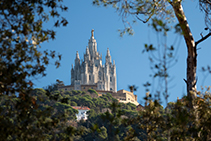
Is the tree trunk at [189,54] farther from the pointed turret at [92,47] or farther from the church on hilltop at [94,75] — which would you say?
the pointed turret at [92,47]

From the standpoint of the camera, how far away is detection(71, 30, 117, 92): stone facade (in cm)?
9500

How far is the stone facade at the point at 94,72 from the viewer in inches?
3740

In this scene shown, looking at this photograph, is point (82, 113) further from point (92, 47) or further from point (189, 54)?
point (189, 54)

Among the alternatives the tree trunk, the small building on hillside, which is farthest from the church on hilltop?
the tree trunk

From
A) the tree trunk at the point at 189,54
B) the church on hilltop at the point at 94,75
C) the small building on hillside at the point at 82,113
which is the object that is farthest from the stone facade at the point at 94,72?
the tree trunk at the point at 189,54

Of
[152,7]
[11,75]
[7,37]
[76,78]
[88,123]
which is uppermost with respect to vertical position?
[76,78]

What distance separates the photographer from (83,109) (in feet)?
249

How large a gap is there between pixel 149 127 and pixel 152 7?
3009 mm

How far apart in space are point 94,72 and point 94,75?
1061 millimetres

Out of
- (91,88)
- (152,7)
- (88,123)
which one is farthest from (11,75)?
(91,88)

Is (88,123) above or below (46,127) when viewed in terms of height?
above

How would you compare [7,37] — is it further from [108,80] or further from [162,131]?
[108,80]

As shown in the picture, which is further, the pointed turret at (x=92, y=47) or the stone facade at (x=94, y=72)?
the pointed turret at (x=92, y=47)

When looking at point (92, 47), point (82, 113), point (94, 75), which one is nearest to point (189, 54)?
point (82, 113)
